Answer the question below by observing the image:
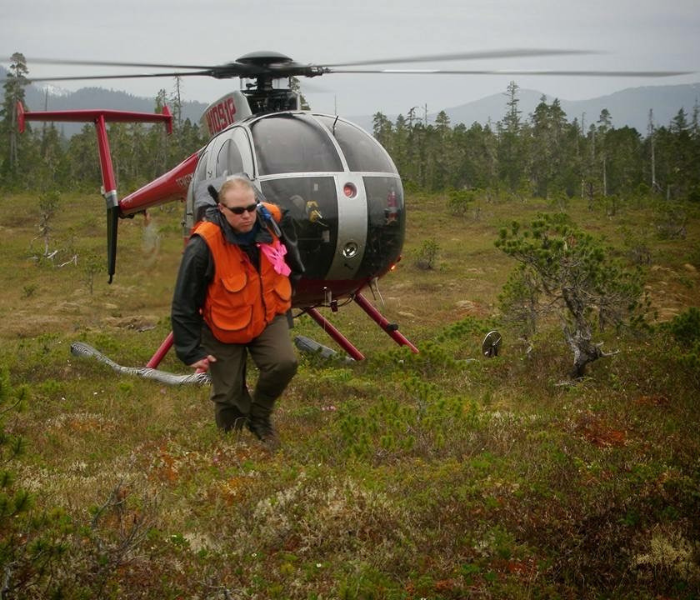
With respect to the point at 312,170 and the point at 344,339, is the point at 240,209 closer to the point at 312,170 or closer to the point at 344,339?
the point at 312,170

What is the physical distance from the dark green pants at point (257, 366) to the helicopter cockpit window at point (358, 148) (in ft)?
10.00

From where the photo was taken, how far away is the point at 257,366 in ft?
21.2

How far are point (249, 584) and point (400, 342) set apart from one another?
24.9ft

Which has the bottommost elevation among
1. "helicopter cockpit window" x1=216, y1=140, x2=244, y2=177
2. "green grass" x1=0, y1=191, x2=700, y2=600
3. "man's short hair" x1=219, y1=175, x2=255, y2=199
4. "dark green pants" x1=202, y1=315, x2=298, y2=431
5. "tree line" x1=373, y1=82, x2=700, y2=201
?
"green grass" x1=0, y1=191, x2=700, y2=600

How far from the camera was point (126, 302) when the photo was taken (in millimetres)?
22688

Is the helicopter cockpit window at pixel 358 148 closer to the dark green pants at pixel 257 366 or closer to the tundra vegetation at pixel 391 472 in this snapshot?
the tundra vegetation at pixel 391 472

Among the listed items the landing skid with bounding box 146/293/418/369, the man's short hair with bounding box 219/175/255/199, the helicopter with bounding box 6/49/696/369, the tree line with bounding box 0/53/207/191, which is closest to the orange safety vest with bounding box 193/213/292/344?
the man's short hair with bounding box 219/175/255/199

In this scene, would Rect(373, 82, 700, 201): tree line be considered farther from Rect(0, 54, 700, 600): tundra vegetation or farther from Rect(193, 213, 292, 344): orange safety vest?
Rect(193, 213, 292, 344): orange safety vest

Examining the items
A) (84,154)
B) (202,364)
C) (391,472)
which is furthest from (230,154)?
(84,154)

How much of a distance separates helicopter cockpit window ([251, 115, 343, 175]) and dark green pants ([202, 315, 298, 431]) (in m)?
2.68

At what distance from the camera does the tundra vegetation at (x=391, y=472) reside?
3.99 meters

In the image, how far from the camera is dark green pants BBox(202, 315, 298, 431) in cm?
646

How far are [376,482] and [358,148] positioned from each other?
16.3 ft

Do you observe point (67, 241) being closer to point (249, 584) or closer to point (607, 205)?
point (607, 205)
